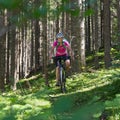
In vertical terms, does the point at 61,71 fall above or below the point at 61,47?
below

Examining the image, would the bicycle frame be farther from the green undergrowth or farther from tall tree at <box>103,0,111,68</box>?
tall tree at <box>103,0,111,68</box>

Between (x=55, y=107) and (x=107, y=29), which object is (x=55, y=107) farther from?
(x=107, y=29)

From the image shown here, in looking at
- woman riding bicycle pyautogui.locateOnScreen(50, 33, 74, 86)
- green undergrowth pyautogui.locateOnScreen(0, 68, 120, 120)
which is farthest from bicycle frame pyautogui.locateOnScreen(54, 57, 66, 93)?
green undergrowth pyautogui.locateOnScreen(0, 68, 120, 120)

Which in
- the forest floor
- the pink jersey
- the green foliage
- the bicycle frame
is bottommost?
the bicycle frame

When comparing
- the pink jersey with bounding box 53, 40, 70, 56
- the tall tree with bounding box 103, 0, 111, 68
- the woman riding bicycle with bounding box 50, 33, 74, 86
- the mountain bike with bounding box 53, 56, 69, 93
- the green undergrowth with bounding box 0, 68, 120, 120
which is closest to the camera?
the green undergrowth with bounding box 0, 68, 120, 120

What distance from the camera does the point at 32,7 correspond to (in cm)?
120

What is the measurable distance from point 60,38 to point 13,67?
9.68 m

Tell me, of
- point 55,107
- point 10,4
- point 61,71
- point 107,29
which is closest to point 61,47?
point 61,71

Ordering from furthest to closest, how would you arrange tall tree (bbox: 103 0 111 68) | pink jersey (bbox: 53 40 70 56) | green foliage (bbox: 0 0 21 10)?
tall tree (bbox: 103 0 111 68) → pink jersey (bbox: 53 40 70 56) → green foliage (bbox: 0 0 21 10)

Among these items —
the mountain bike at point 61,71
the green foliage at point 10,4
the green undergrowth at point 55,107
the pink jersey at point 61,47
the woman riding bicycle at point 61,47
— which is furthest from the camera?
the mountain bike at point 61,71

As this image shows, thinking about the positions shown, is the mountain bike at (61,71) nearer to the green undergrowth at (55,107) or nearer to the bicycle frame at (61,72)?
the bicycle frame at (61,72)

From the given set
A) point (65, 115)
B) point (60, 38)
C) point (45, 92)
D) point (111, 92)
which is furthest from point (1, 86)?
point (65, 115)

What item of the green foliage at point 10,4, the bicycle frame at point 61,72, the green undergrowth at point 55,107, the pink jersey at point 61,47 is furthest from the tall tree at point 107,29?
the green foliage at point 10,4

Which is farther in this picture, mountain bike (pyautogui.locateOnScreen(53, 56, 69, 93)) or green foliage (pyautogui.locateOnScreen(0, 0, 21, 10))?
mountain bike (pyautogui.locateOnScreen(53, 56, 69, 93))
